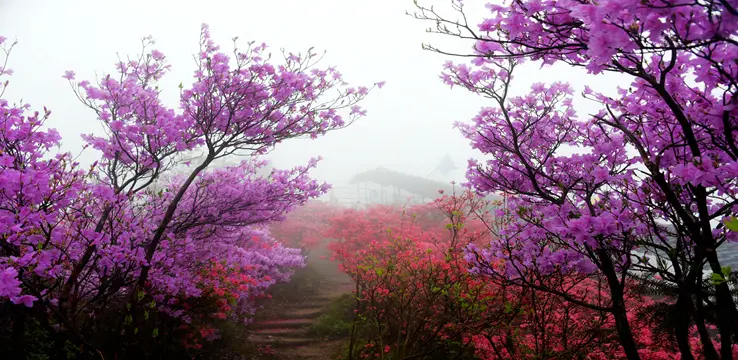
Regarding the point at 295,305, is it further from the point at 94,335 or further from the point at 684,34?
the point at 684,34

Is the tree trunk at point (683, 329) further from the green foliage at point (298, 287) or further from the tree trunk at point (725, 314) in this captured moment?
the green foliage at point (298, 287)

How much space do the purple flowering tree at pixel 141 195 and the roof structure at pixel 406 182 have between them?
22030 millimetres

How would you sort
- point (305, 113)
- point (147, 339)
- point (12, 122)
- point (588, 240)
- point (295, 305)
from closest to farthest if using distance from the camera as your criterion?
point (588, 240) → point (12, 122) → point (147, 339) → point (305, 113) → point (295, 305)

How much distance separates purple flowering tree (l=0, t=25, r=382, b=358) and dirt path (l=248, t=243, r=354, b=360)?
9.56ft

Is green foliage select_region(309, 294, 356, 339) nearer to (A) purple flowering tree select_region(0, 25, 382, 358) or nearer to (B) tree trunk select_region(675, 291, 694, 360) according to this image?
(A) purple flowering tree select_region(0, 25, 382, 358)

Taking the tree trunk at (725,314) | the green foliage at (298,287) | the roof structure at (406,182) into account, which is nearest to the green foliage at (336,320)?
the green foliage at (298,287)

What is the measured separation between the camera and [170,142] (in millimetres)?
5516

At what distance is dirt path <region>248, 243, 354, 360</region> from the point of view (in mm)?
9623

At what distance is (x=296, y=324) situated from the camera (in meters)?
11.3

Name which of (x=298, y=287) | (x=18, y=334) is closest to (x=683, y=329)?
(x=18, y=334)

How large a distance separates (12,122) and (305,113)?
3.74 metres

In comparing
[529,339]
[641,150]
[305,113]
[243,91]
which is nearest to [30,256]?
[243,91]

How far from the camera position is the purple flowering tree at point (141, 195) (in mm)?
4051

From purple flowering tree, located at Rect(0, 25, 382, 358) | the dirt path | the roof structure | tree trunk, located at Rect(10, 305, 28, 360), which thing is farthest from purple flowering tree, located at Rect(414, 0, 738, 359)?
the roof structure
